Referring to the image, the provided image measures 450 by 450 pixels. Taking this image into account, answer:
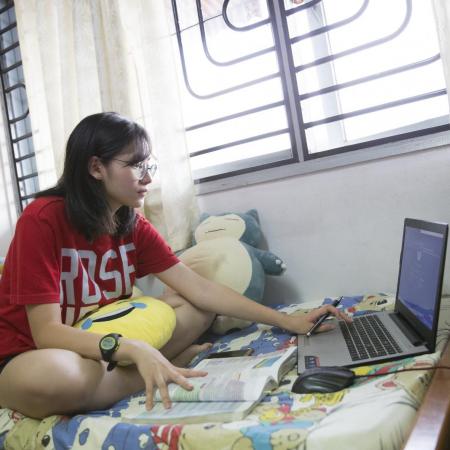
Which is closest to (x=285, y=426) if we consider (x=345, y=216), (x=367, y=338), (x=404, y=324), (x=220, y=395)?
(x=220, y=395)

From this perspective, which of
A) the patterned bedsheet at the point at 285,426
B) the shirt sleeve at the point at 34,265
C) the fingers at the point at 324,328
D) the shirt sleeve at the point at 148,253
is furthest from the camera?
the shirt sleeve at the point at 148,253

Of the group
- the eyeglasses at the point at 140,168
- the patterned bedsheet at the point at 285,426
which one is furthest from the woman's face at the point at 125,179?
the patterned bedsheet at the point at 285,426

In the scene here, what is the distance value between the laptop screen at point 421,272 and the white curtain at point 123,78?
2.76ft

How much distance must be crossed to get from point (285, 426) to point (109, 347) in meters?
0.43

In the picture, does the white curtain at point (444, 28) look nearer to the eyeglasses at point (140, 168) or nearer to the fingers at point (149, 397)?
the eyeglasses at point (140, 168)

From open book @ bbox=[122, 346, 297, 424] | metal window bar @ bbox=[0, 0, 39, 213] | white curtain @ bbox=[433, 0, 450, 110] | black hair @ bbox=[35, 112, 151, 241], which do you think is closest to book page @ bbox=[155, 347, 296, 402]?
open book @ bbox=[122, 346, 297, 424]

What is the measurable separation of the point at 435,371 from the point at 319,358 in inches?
9.2

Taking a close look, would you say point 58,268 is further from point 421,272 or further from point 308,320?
point 421,272

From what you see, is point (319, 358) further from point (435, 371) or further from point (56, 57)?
point (56, 57)

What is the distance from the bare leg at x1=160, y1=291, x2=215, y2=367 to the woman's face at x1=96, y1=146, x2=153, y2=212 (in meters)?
0.34

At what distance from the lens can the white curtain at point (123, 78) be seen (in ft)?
5.68

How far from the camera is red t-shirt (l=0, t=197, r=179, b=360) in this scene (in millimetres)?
1025

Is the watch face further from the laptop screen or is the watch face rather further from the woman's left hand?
the laptop screen

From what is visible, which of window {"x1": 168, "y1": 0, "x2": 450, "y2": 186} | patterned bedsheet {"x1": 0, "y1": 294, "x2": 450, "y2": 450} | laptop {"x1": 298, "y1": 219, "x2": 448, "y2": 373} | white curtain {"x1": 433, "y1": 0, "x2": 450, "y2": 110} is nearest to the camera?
patterned bedsheet {"x1": 0, "y1": 294, "x2": 450, "y2": 450}
